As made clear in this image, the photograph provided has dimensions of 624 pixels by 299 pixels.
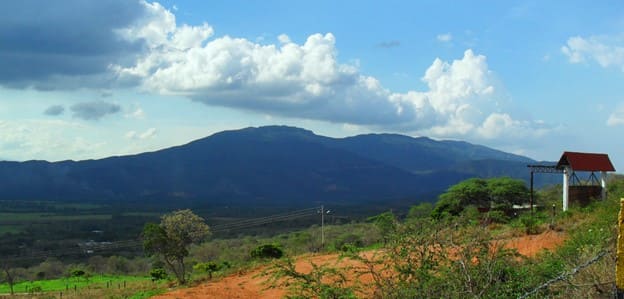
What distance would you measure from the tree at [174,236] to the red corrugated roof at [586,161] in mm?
21337

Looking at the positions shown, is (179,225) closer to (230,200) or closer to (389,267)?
(389,267)

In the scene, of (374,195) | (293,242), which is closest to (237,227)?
(293,242)

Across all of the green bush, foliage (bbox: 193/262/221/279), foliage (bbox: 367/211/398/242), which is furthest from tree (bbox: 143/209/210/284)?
foliage (bbox: 367/211/398/242)

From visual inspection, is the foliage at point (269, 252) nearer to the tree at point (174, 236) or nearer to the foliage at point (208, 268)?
the foliage at point (208, 268)

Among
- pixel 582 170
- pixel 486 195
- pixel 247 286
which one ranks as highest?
pixel 582 170

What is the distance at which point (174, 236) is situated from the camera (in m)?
27.9

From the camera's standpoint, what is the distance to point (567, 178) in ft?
119

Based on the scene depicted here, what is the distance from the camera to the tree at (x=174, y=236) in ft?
89.9

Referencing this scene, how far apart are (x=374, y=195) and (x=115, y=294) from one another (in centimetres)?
16637

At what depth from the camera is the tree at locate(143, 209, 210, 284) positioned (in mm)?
27391

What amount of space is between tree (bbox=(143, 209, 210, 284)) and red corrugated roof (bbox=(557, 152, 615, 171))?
21337 millimetres

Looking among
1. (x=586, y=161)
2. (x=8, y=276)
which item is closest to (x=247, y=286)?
(x=8, y=276)

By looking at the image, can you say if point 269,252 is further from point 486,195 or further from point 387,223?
point 486,195

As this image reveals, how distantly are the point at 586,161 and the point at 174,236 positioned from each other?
24667mm
